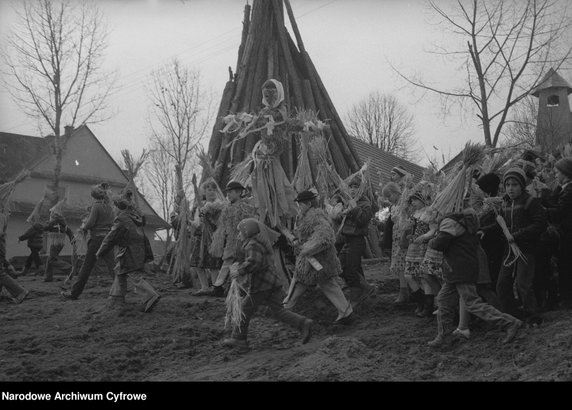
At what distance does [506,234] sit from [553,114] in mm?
16798

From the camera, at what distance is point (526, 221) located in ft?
19.8

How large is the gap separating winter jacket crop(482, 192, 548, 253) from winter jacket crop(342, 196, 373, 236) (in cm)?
192

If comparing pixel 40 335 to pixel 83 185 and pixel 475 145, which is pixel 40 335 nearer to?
pixel 475 145

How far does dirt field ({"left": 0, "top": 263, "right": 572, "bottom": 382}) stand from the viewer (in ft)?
17.3

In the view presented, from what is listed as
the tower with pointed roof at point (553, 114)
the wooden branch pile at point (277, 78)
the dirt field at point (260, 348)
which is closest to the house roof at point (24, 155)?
the wooden branch pile at point (277, 78)

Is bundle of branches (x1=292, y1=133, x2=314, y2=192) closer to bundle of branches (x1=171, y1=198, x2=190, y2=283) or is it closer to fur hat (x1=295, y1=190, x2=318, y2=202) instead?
fur hat (x1=295, y1=190, x2=318, y2=202)

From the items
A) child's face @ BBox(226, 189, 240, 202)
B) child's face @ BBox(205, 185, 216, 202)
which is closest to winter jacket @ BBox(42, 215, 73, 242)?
child's face @ BBox(205, 185, 216, 202)

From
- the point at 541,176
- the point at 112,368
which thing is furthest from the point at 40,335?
the point at 541,176

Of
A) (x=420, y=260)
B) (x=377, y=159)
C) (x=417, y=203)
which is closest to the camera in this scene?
(x=420, y=260)

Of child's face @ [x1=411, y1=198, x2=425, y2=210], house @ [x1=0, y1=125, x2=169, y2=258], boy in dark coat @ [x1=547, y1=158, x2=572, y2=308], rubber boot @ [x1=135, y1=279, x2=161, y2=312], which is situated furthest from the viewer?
house @ [x1=0, y1=125, x2=169, y2=258]

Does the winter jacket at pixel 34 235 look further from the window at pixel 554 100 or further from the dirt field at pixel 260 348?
the window at pixel 554 100

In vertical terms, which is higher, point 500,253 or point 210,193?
point 210,193

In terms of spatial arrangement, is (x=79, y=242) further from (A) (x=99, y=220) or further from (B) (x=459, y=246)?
(B) (x=459, y=246)

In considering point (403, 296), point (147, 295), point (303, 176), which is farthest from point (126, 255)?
point (403, 296)
